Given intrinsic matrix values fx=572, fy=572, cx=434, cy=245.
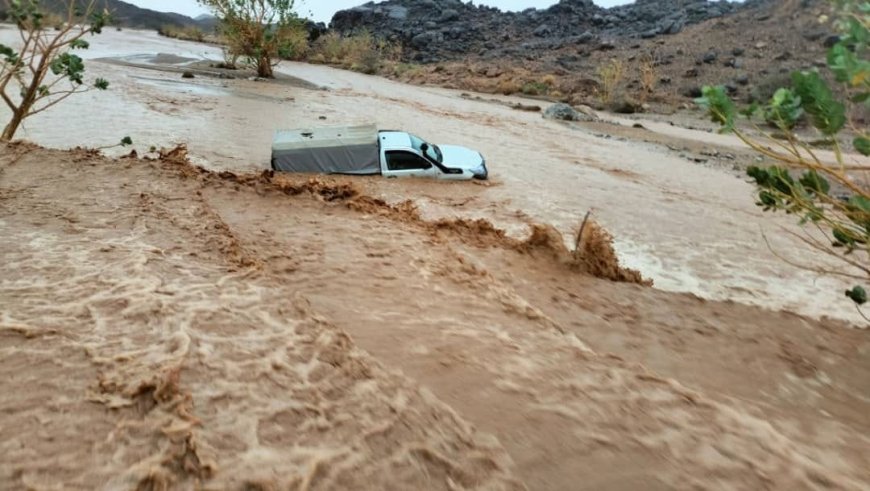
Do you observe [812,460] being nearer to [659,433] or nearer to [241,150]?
[659,433]

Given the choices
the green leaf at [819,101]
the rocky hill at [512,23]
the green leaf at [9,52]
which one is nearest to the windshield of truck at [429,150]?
the green leaf at [9,52]

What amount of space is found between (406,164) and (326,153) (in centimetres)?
137

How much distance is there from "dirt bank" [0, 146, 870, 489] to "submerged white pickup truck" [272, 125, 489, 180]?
145 inches

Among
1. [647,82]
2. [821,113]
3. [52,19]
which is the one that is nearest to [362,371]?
[821,113]

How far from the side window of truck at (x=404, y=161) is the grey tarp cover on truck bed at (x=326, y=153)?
0.72 ft

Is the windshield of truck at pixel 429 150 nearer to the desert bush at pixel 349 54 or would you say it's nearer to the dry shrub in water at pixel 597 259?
the dry shrub in water at pixel 597 259

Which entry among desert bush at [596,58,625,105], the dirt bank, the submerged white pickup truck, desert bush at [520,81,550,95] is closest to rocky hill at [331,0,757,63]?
desert bush at [520,81,550,95]

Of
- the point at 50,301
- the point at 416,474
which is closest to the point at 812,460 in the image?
the point at 416,474

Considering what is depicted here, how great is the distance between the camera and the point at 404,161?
32.5 feet

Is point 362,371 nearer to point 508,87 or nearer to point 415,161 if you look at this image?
point 415,161

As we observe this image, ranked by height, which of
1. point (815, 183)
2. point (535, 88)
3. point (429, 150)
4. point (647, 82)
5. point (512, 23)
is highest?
point (512, 23)

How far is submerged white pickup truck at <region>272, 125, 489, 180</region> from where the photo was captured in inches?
376

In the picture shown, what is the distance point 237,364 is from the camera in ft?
9.74

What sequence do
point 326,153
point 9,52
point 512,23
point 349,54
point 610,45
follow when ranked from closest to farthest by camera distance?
point 9,52 < point 326,153 < point 610,45 < point 349,54 < point 512,23
